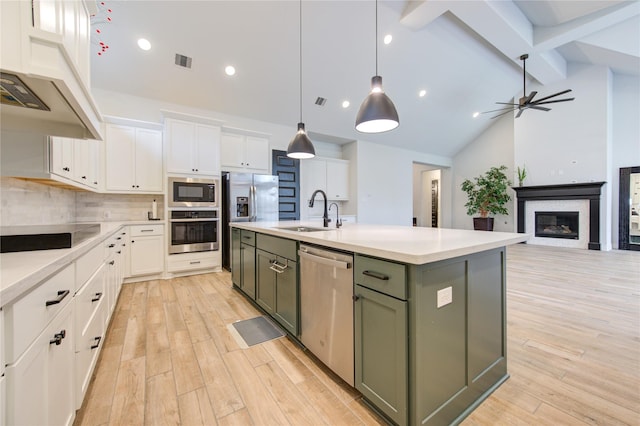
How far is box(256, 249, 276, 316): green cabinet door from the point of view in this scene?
230cm

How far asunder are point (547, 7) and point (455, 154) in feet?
16.5

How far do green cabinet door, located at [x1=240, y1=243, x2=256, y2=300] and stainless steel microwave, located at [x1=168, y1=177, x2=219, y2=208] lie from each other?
5.05 ft

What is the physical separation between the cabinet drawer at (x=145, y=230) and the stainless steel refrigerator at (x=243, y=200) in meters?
0.95

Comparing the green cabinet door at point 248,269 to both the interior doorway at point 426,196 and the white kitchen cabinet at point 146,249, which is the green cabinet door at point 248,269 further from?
the interior doorway at point 426,196

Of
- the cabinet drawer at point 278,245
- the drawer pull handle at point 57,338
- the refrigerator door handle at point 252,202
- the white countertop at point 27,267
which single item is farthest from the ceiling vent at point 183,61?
the drawer pull handle at point 57,338

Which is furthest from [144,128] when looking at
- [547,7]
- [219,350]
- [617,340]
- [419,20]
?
[547,7]

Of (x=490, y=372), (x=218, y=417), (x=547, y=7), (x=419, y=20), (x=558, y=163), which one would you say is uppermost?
(x=547, y=7)

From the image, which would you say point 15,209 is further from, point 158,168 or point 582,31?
point 582,31

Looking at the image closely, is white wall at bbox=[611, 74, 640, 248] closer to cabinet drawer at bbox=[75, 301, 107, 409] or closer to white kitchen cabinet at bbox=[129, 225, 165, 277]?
cabinet drawer at bbox=[75, 301, 107, 409]

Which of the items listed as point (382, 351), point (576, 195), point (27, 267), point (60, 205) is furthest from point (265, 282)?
point (576, 195)

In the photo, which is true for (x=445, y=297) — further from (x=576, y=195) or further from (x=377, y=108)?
(x=576, y=195)

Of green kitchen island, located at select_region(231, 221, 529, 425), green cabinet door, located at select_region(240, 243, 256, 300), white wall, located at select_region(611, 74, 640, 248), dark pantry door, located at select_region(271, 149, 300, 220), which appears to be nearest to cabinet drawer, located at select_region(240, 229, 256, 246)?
green cabinet door, located at select_region(240, 243, 256, 300)

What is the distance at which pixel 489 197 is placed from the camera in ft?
24.9

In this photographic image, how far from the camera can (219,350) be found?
1.98m
